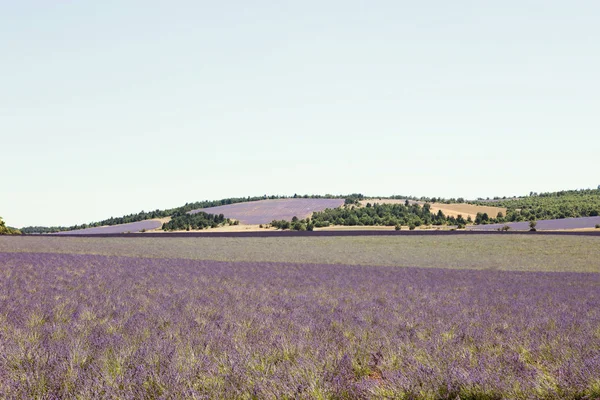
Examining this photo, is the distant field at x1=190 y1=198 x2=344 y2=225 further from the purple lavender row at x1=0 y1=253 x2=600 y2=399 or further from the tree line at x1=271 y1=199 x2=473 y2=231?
the purple lavender row at x1=0 y1=253 x2=600 y2=399

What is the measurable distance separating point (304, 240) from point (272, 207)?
7411 cm

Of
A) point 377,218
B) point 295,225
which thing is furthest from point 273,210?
point 295,225

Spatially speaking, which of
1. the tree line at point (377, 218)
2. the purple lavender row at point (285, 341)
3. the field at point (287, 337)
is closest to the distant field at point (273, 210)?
the tree line at point (377, 218)

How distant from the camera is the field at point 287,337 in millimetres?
4879

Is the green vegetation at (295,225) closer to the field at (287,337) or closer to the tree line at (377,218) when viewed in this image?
the tree line at (377,218)

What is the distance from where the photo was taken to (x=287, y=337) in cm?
720

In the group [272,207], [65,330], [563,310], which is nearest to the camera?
[65,330]

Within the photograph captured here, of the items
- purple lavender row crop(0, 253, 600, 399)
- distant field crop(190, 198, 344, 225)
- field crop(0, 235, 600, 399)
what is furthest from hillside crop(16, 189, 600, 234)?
purple lavender row crop(0, 253, 600, 399)

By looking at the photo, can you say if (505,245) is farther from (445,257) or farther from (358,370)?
(358,370)

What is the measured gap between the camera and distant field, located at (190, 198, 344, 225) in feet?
349

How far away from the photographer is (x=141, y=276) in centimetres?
1642

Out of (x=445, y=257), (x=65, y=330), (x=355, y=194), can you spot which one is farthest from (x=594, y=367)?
(x=355, y=194)

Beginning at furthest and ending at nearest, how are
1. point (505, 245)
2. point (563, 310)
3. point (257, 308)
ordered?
1. point (505, 245)
2. point (563, 310)
3. point (257, 308)

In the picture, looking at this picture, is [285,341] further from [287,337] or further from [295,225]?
[295,225]
